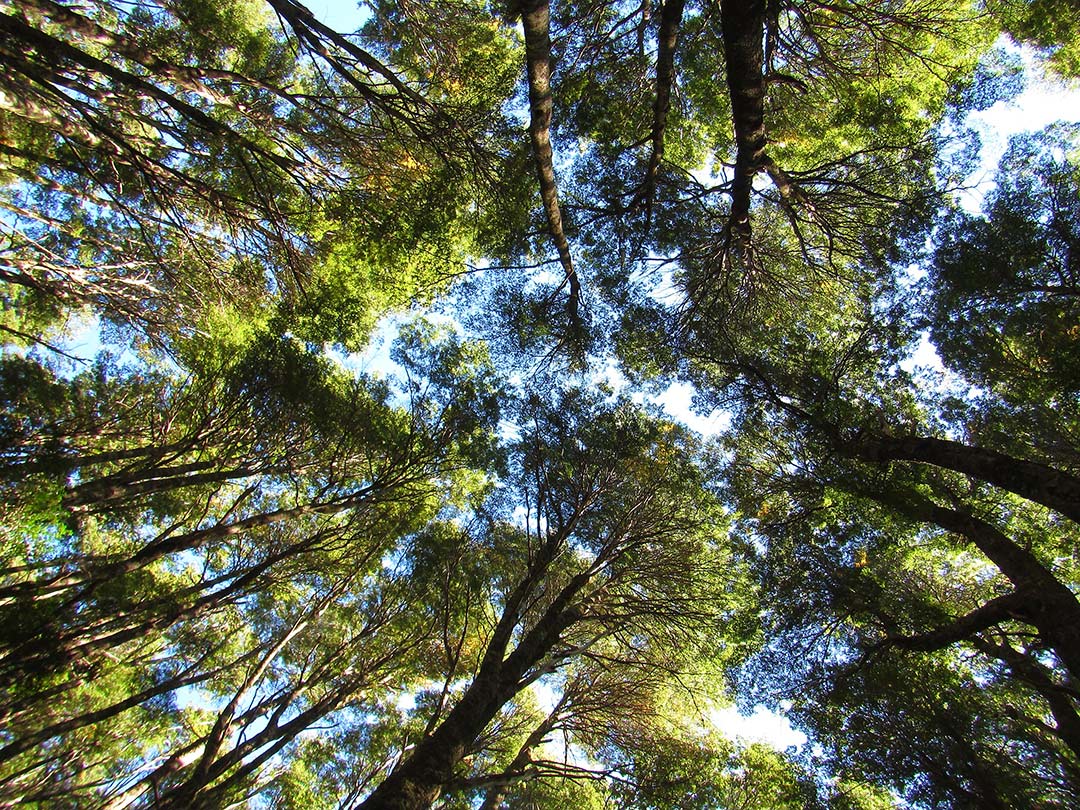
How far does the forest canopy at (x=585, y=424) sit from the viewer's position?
23.4ft

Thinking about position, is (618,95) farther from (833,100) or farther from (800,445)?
(800,445)

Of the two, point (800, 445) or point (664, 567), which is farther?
point (800, 445)

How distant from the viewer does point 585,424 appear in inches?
406

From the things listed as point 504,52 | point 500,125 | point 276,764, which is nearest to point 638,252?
point 500,125

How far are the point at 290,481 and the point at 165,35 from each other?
8637 millimetres

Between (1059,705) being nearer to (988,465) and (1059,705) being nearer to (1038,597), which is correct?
(1038,597)

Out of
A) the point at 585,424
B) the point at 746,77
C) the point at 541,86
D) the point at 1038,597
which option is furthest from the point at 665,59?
the point at 1038,597

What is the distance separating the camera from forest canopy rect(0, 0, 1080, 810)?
280 inches

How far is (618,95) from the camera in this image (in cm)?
959

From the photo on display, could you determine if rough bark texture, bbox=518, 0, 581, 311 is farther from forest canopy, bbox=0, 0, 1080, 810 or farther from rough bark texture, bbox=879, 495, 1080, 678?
rough bark texture, bbox=879, 495, 1080, 678

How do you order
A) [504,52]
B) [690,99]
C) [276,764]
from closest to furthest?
[504,52] → [690,99] → [276,764]

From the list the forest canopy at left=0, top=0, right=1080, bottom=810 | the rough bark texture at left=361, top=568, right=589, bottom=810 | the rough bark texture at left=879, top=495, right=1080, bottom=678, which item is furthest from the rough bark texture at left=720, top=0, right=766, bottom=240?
the rough bark texture at left=361, top=568, right=589, bottom=810

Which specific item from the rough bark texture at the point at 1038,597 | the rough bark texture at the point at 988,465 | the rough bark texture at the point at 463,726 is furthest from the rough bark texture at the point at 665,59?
the rough bark texture at the point at 1038,597

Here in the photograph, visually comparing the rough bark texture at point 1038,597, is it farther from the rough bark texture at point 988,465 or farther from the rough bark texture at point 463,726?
the rough bark texture at point 463,726
